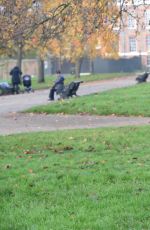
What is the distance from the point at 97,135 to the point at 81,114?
281 inches

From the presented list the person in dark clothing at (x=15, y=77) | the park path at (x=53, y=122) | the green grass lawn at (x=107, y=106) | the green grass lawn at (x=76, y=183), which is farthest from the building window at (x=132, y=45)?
the green grass lawn at (x=76, y=183)

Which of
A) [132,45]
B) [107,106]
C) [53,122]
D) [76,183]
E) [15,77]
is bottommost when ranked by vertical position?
[53,122]

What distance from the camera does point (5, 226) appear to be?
6.35 m

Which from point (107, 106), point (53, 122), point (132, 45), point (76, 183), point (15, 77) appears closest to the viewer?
point (76, 183)

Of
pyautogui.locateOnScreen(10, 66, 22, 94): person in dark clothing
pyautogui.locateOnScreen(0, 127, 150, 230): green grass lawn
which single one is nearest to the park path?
pyautogui.locateOnScreen(0, 127, 150, 230): green grass lawn

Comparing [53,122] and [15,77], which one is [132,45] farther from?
[53,122]

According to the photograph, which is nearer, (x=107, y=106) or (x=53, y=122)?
(x=53, y=122)

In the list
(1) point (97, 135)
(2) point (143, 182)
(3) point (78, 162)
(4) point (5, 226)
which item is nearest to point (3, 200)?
(4) point (5, 226)

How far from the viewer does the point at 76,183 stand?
27.4ft

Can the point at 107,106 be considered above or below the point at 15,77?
below

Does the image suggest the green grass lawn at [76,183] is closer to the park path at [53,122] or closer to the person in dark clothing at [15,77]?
the park path at [53,122]

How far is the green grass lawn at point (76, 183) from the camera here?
6.43 meters

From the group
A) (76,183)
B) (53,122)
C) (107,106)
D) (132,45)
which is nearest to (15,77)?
(107,106)

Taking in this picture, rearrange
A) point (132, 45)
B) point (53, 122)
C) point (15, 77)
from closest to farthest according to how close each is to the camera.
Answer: point (53, 122) → point (15, 77) → point (132, 45)
